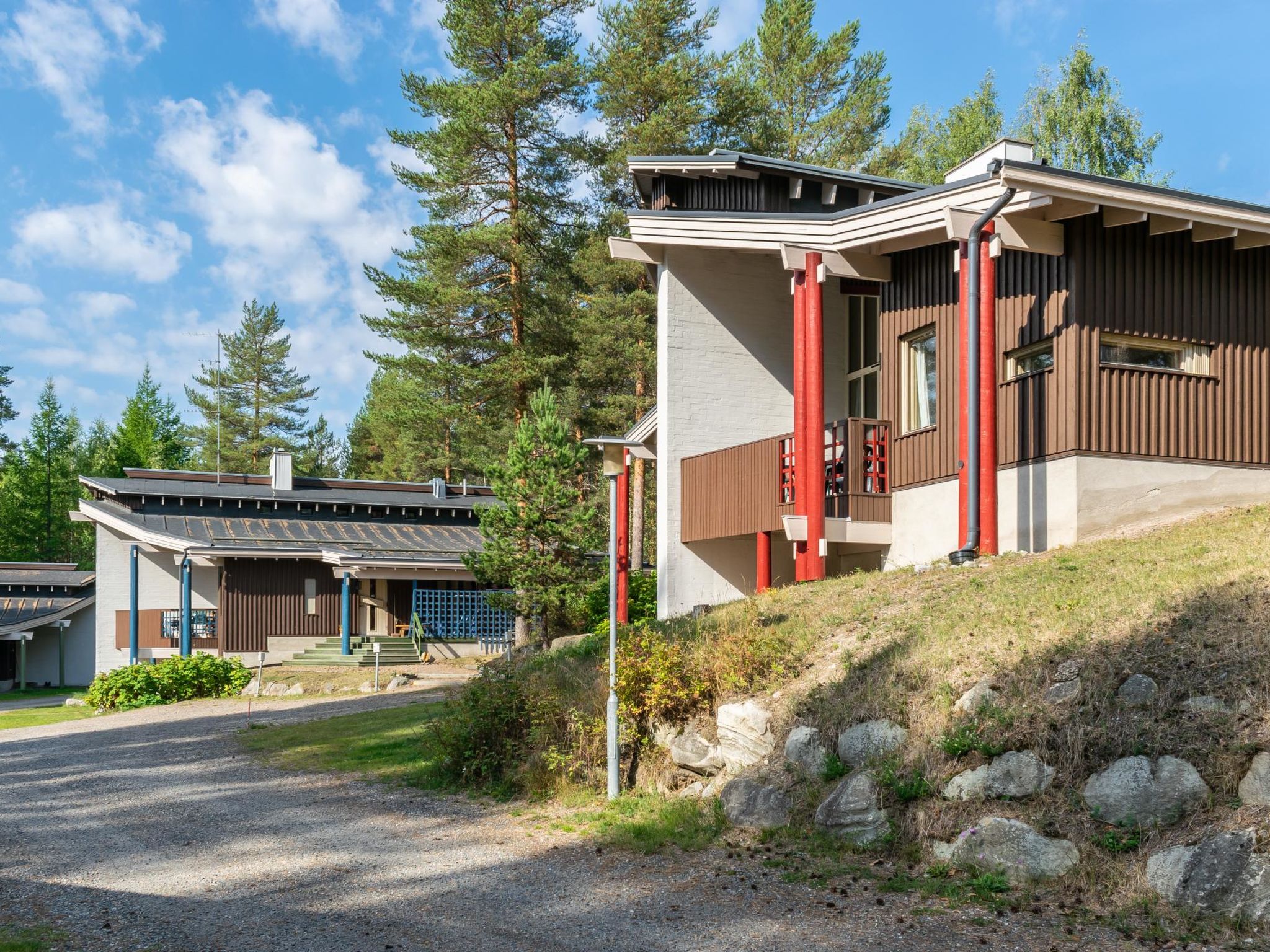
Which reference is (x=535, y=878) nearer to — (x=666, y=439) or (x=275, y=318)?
(x=666, y=439)

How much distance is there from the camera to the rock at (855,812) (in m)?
7.55

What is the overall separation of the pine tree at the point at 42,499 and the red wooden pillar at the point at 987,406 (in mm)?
53034

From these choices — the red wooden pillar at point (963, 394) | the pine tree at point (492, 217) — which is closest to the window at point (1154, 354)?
the red wooden pillar at point (963, 394)

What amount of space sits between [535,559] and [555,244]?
1392 cm

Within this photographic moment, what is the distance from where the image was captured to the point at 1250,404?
1308 centimetres

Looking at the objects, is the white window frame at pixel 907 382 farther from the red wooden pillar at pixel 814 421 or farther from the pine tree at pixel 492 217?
the pine tree at pixel 492 217

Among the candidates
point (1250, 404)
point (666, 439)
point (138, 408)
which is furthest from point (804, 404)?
point (138, 408)

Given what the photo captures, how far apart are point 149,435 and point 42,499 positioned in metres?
6.97

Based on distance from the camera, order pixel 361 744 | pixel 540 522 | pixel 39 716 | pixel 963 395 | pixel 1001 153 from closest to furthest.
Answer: pixel 963 395 → pixel 361 744 → pixel 1001 153 → pixel 540 522 → pixel 39 716

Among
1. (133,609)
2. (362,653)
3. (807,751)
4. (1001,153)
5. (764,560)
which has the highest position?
(1001,153)

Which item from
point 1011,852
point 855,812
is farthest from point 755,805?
point 1011,852

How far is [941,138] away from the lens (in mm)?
37031

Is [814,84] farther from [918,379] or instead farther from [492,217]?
[918,379]

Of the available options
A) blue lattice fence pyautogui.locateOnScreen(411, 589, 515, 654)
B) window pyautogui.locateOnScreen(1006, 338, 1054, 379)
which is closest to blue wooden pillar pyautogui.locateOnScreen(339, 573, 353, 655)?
blue lattice fence pyautogui.locateOnScreen(411, 589, 515, 654)
